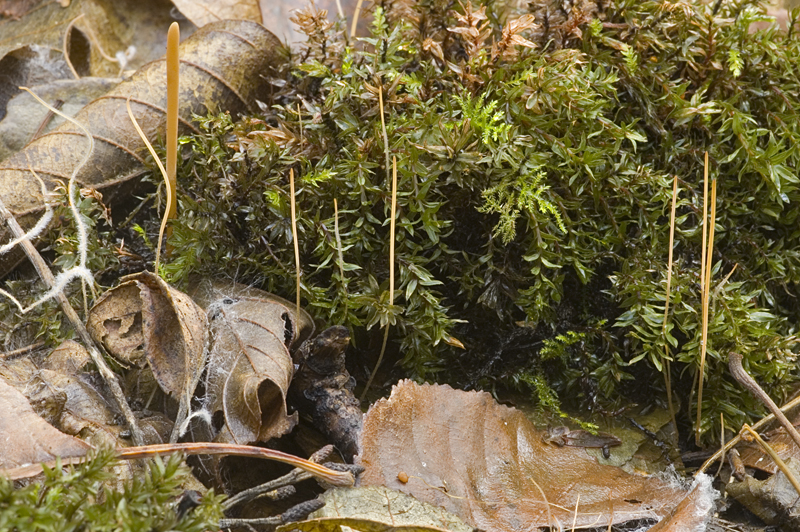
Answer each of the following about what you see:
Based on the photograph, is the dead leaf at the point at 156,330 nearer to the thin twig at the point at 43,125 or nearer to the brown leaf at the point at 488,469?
the brown leaf at the point at 488,469

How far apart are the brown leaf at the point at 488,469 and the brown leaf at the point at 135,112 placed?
4.72ft

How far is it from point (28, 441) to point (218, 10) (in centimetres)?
232

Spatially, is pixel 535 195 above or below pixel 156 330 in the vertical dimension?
above

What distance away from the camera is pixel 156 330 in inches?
72.0

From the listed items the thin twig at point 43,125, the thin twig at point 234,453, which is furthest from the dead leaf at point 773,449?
the thin twig at point 43,125

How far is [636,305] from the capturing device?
208 cm

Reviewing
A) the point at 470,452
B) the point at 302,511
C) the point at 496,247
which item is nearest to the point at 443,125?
the point at 496,247

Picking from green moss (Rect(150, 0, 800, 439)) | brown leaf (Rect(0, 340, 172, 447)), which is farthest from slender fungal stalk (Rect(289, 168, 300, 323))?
brown leaf (Rect(0, 340, 172, 447))

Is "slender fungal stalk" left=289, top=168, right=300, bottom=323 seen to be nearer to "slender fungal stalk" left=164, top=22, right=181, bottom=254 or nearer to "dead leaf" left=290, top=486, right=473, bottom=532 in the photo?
"slender fungal stalk" left=164, top=22, right=181, bottom=254

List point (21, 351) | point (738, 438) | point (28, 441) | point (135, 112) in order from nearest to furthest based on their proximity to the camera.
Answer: point (28, 441), point (738, 438), point (21, 351), point (135, 112)

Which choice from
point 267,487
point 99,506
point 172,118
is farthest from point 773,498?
point 172,118

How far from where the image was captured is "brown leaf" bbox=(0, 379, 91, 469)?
1.49m

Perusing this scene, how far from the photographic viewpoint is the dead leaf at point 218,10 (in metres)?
3.06

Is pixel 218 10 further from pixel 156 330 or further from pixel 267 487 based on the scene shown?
pixel 267 487
